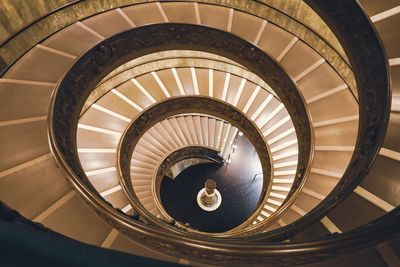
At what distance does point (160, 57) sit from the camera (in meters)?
5.96

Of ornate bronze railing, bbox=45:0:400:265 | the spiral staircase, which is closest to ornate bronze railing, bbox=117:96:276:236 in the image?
the spiral staircase

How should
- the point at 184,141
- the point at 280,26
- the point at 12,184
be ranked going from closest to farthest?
the point at 12,184 → the point at 280,26 → the point at 184,141

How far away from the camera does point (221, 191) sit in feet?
27.1

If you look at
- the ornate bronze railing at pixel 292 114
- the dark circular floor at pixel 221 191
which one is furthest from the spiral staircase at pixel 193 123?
the dark circular floor at pixel 221 191

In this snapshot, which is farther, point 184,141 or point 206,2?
point 184,141

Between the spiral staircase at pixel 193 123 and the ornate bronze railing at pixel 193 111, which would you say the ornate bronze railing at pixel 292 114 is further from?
the ornate bronze railing at pixel 193 111

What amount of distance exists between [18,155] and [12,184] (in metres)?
0.35

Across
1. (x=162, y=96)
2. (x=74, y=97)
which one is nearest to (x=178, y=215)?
(x=162, y=96)

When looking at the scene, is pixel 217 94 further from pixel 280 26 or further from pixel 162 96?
pixel 280 26

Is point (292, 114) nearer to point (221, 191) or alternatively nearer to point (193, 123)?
point (193, 123)

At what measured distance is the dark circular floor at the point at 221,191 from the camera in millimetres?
7738

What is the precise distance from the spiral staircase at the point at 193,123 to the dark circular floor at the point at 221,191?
0.78 m

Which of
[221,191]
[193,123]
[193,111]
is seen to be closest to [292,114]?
[193,111]

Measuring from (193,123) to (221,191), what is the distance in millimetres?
2284
